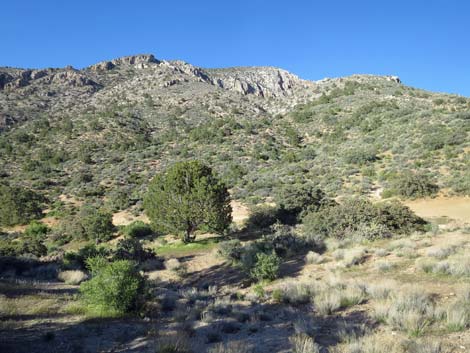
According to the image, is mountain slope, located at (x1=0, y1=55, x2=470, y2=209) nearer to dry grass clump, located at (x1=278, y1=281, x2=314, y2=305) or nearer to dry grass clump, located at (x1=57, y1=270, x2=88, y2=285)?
dry grass clump, located at (x1=57, y1=270, x2=88, y2=285)

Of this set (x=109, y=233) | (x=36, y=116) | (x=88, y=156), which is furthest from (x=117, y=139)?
(x=109, y=233)

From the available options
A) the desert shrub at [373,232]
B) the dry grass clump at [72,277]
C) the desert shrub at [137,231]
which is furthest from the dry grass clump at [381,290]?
the desert shrub at [137,231]

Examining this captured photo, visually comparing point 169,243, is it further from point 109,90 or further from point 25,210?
point 109,90

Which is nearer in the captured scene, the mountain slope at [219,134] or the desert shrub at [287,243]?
the desert shrub at [287,243]

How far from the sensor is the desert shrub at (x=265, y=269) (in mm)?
13320

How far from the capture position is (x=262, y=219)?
24.9m

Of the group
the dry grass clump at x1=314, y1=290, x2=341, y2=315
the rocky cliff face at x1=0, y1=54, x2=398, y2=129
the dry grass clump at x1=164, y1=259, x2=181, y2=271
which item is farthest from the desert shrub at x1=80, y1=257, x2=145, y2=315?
the rocky cliff face at x1=0, y1=54, x2=398, y2=129

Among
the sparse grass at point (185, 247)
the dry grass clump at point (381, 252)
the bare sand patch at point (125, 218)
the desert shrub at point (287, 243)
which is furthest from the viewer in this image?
the bare sand patch at point (125, 218)

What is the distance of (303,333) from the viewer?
654 centimetres

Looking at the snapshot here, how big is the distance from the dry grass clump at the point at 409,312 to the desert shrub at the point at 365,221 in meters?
9.62

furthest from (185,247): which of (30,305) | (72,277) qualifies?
(30,305)

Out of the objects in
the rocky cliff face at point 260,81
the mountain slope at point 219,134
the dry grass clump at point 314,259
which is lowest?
the dry grass clump at point 314,259

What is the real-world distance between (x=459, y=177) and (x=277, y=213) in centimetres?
1777

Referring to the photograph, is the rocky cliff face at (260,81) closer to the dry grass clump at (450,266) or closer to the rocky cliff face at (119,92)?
the rocky cliff face at (119,92)
